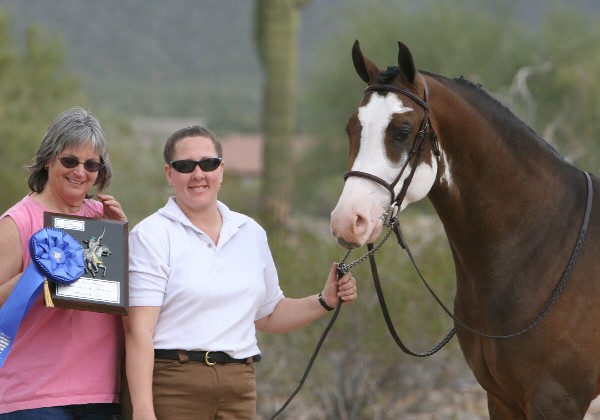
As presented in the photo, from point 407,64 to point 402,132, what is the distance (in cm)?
27

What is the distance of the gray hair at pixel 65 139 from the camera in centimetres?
374

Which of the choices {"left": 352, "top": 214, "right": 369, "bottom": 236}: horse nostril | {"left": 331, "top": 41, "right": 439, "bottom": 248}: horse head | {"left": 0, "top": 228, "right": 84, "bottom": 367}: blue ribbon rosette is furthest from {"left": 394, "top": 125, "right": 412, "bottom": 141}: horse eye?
{"left": 0, "top": 228, "right": 84, "bottom": 367}: blue ribbon rosette

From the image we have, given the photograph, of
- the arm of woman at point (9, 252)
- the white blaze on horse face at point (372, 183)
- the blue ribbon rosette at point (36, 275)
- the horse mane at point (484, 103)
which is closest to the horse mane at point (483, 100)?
the horse mane at point (484, 103)

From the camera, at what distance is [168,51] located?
61500 millimetres

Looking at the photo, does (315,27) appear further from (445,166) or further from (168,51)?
(445,166)

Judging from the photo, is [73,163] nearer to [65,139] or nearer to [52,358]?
[65,139]

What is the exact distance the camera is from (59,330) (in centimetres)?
369

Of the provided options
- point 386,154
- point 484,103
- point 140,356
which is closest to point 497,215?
point 484,103

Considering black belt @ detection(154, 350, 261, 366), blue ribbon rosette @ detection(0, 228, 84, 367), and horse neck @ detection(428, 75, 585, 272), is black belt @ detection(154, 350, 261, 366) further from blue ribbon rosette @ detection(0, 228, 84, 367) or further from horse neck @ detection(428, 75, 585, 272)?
horse neck @ detection(428, 75, 585, 272)

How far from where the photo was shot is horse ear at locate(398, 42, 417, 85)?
12.5 feet

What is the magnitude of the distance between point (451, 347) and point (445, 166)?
4158 mm

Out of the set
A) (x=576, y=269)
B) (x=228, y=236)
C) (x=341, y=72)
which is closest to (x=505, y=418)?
(x=576, y=269)

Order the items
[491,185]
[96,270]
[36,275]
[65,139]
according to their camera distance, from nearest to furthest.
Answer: [36,275] < [96,270] < [65,139] < [491,185]

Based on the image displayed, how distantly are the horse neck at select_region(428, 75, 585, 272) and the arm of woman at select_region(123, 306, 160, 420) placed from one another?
1.28m
